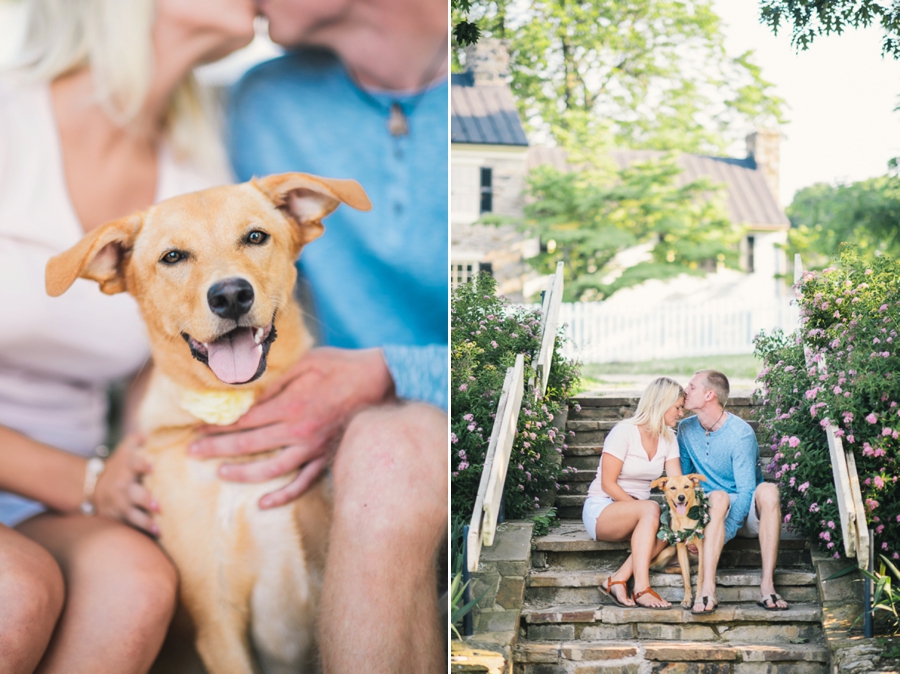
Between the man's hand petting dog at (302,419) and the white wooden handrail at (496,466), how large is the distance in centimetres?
97

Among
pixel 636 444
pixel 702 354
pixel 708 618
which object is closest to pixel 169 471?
pixel 636 444

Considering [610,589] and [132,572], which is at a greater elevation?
[132,572]

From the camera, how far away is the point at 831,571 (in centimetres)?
328

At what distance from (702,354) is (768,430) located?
369cm

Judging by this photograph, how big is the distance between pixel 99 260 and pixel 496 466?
70.6 inches

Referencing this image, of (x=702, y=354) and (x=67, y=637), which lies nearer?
(x=67, y=637)

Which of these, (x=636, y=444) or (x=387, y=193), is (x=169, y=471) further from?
(x=636, y=444)

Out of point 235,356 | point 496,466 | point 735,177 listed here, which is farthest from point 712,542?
point 735,177

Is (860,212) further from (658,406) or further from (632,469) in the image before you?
(632,469)

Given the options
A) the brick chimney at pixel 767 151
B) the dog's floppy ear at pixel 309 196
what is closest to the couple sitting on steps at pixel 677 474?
the dog's floppy ear at pixel 309 196

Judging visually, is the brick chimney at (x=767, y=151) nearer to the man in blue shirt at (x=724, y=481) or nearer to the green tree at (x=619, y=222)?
the green tree at (x=619, y=222)

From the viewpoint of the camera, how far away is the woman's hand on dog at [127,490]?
88.2 inches

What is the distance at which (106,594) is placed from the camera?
2193 millimetres

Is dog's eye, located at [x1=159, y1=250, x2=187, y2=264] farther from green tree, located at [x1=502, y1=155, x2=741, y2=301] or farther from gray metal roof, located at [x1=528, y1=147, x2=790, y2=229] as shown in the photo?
gray metal roof, located at [x1=528, y1=147, x2=790, y2=229]
